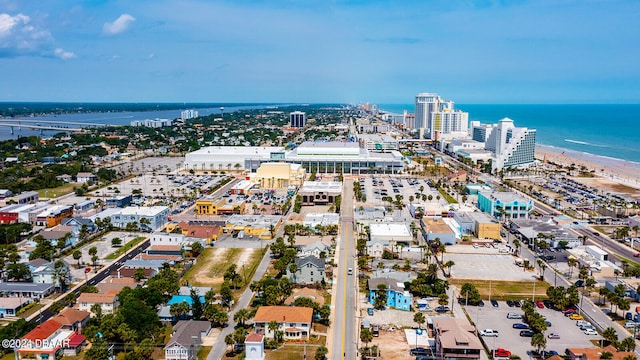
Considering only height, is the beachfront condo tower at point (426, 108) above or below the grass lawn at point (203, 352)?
above

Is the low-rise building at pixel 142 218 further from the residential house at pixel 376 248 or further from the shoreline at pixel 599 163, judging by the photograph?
the shoreline at pixel 599 163

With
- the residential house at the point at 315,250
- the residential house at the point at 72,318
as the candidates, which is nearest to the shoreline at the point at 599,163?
the residential house at the point at 315,250

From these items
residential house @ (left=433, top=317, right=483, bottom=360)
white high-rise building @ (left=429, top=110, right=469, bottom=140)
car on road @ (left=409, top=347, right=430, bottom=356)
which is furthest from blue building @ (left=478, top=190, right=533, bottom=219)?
white high-rise building @ (left=429, top=110, right=469, bottom=140)

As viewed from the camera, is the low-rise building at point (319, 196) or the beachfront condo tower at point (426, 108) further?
the beachfront condo tower at point (426, 108)

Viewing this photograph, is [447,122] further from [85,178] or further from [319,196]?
[85,178]

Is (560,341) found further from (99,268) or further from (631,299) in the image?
(99,268)

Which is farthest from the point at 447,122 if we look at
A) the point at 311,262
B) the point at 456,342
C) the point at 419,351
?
the point at 456,342
